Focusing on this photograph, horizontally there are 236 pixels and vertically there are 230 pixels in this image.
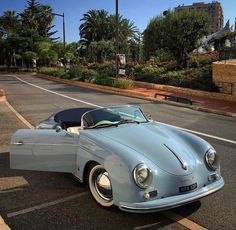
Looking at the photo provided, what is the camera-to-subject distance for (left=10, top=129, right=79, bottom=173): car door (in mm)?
5777

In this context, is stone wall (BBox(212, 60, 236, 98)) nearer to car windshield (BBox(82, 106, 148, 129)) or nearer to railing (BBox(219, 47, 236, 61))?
railing (BBox(219, 47, 236, 61))

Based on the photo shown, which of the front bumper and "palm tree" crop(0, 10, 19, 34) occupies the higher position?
"palm tree" crop(0, 10, 19, 34)

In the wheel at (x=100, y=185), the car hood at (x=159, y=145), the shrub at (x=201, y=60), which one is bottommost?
the wheel at (x=100, y=185)

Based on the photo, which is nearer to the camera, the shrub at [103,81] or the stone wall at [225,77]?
the stone wall at [225,77]

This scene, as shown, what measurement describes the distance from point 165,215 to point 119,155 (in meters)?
0.99

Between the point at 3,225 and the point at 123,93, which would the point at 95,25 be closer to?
the point at 123,93

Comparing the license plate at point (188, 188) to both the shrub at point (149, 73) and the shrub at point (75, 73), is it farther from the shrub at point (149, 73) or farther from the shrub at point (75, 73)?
the shrub at point (75, 73)

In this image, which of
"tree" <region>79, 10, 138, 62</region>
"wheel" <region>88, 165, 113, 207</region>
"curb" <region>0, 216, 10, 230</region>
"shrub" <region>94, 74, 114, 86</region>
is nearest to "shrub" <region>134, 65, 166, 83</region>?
"shrub" <region>94, 74, 114, 86</region>

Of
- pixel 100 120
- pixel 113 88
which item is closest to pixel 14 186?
pixel 100 120

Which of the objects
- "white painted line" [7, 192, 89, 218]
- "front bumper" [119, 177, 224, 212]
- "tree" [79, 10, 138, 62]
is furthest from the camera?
"tree" [79, 10, 138, 62]

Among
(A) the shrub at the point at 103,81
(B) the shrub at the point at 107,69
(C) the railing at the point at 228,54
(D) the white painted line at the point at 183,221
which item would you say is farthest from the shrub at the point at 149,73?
(D) the white painted line at the point at 183,221

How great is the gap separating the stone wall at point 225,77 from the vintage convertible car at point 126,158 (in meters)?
13.9

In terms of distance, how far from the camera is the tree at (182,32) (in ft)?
97.0

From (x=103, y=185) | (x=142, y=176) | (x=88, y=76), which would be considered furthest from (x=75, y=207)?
(x=88, y=76)
